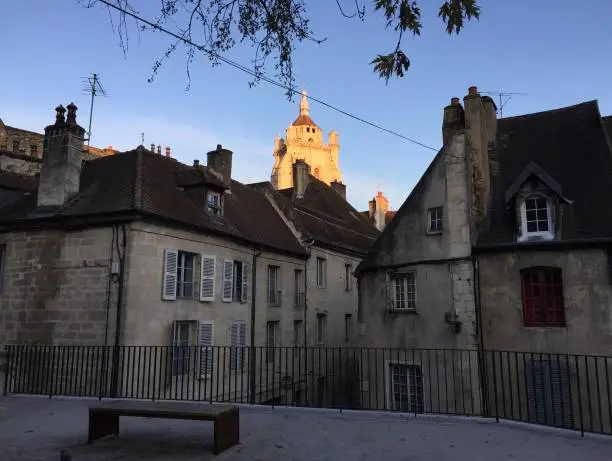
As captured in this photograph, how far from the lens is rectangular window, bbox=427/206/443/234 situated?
1598cm

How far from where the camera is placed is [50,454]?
6242mm

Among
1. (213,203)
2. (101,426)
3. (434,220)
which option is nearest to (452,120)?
(434,220)

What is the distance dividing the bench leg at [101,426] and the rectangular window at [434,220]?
11332 millimetres

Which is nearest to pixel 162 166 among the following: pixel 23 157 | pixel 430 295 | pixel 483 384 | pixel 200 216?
pixel 200 216

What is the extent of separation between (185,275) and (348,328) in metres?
12.5

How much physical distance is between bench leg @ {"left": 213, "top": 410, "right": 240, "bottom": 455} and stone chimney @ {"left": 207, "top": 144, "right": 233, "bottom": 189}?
15889mm

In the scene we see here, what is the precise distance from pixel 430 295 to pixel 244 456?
→ 10.7 metres

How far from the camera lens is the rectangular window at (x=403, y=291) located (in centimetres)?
1630

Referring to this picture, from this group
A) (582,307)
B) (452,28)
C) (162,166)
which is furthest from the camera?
(162,166)

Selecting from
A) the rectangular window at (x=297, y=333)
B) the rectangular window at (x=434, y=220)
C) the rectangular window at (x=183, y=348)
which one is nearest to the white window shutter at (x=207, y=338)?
the rectangular window at (x=183, y=348)

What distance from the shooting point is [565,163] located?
1570 cm

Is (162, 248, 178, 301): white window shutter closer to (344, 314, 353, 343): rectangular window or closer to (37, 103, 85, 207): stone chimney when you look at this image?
(37, 103, 85, 207): stone chimney

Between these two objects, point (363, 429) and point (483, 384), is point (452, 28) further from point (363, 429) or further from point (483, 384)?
point (483, 384)

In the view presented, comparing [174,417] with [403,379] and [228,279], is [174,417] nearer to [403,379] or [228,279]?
[403,379]
